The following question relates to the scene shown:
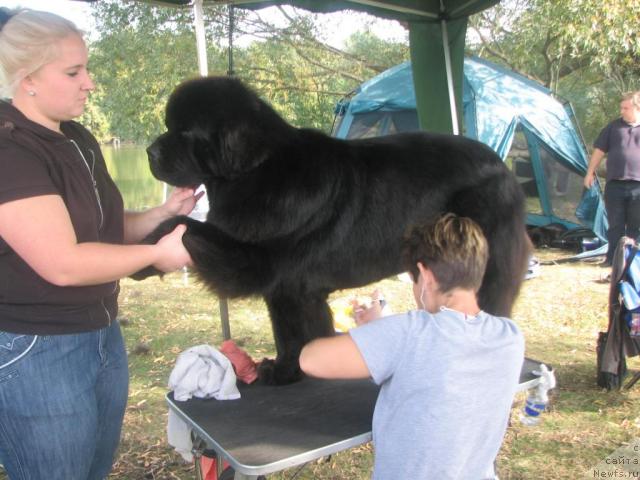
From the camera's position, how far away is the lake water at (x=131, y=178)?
11148 mm

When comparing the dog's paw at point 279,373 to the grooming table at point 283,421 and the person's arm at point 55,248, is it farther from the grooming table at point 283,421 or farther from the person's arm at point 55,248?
the person's arm at point 55,248

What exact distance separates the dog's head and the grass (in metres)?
0.47

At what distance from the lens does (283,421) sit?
1.86 meters

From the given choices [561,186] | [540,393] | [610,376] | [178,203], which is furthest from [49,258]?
[561,186]

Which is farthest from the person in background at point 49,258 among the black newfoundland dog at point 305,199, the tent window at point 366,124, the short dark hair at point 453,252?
the tent window at point 366,124

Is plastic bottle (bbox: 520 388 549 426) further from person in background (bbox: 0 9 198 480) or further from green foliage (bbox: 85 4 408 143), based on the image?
green foliage (bbox: 85 4 408 143)

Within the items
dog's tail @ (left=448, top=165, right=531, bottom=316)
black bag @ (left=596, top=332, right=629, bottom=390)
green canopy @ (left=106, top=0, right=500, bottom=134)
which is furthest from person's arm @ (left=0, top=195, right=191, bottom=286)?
black bag @ (left=596, top=332, right=629, bottom=390)

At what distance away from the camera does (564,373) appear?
4.29 m

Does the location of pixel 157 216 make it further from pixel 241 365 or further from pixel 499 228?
pixel 499 228

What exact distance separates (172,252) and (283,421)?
2.20 feet

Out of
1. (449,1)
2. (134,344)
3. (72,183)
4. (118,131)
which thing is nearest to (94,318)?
(72,183)

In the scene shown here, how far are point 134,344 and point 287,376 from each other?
3.20 m

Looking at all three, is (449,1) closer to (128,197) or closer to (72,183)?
(72,183)

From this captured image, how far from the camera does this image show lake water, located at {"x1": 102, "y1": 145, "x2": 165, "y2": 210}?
439 inches
